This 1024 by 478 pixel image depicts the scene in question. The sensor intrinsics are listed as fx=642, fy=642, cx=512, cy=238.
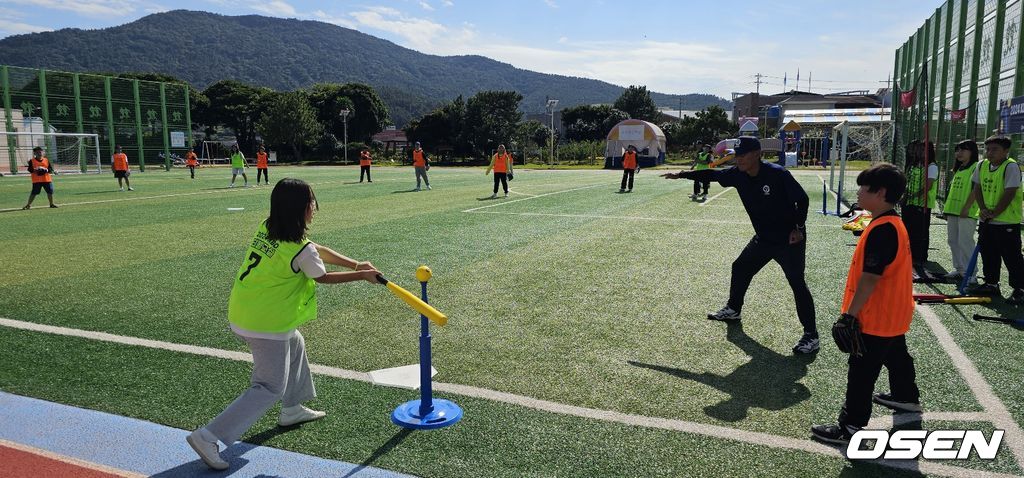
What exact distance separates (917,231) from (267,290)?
926cm

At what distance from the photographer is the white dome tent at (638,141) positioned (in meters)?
58.5

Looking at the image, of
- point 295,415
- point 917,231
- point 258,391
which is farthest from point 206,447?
point 917,231

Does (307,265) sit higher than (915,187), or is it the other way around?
(915,187)

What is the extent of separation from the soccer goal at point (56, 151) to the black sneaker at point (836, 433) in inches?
1825

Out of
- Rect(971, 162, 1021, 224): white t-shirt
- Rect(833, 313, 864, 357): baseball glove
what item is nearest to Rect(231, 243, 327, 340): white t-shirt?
Rect(833, 313, 864, 357): baseball glove

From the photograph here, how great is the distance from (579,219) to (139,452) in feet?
41.5

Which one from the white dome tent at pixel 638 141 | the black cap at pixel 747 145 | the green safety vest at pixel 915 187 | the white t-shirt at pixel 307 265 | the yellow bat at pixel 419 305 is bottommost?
the yellow bat at pixel 419 305

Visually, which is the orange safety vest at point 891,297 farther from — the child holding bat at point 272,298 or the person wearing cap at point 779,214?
the child holding bat at point 272,298

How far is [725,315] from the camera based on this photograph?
22.1 ft

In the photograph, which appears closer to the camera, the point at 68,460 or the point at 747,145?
the point at 68,460

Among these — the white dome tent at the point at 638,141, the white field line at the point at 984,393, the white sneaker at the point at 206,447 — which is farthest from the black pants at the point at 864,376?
the white dome tent at the point at 638,141

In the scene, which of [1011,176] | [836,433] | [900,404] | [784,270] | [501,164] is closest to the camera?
[836,433]

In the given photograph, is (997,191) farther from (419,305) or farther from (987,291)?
(419,305)

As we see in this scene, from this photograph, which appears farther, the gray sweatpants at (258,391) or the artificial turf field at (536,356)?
the artificial turf field at (536,356)
